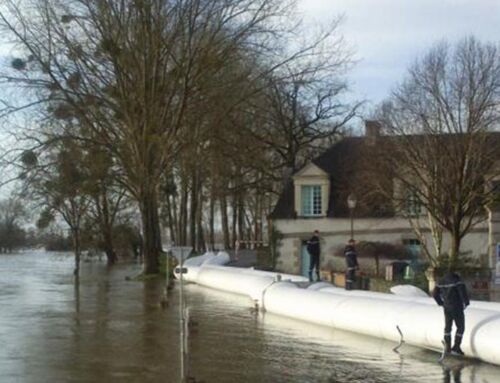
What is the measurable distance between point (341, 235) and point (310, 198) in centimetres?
306

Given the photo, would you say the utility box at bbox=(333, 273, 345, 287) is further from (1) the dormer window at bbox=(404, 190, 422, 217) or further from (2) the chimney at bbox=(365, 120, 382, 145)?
(2) the chimney at bbox=(365, 120, 382, 145)

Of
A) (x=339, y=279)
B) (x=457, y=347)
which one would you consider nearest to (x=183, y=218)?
(x=339, y=279)

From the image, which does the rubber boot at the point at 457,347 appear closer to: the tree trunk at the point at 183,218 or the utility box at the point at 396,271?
the utility box at the point at 396,271

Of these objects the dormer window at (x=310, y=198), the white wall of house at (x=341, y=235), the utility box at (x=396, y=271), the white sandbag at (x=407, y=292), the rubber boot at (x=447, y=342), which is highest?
the dormer window at (x=310, y=198)

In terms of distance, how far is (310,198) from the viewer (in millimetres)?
48875

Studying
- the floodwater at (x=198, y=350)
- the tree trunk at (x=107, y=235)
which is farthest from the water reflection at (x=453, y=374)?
the tree trunk at (x=107, y=235)

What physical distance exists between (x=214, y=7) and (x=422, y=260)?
52.9 ft

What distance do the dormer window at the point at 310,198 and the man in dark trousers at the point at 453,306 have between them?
107ft

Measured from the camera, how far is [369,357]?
16.1 m

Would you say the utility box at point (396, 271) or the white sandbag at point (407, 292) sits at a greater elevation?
the utility box at point (396, 271)

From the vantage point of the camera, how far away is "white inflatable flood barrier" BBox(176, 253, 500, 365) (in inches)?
610

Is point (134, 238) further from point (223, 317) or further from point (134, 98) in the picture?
point (223, 317)

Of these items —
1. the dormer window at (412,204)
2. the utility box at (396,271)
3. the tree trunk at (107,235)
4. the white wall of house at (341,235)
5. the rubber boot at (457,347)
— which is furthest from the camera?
the tree trunk at (107,235)

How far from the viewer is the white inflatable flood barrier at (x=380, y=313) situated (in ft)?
50.8
